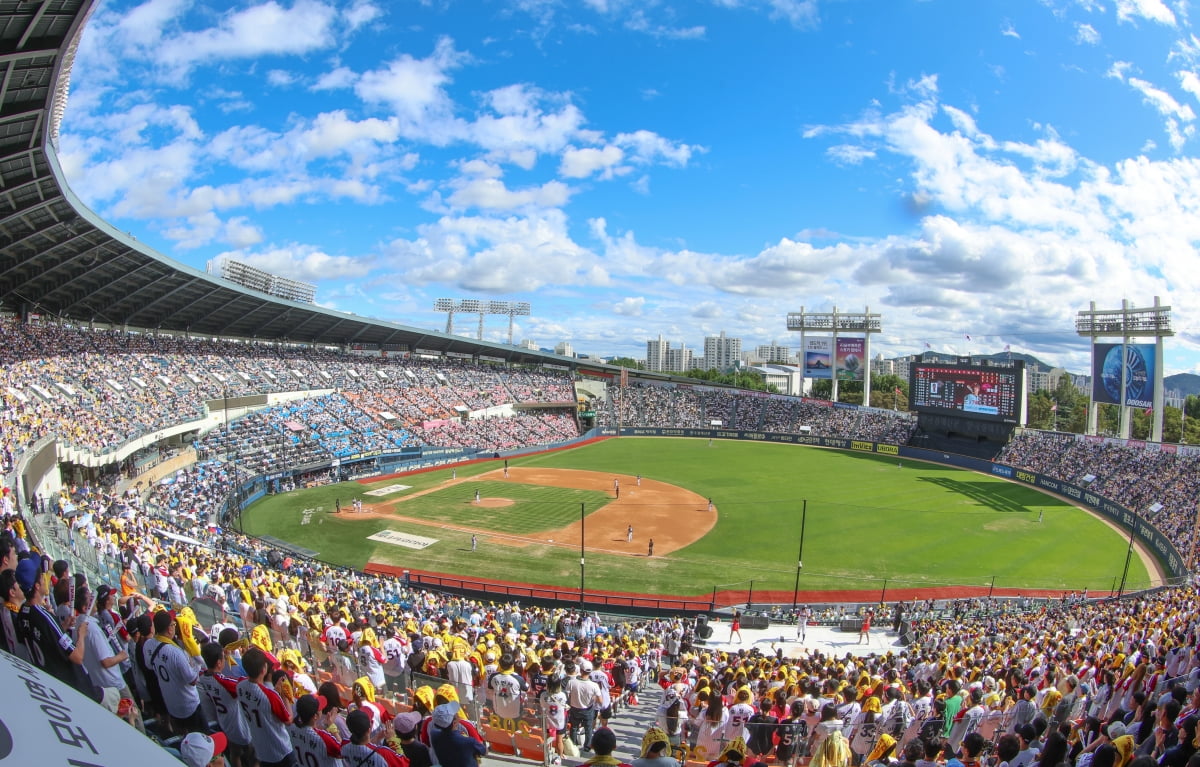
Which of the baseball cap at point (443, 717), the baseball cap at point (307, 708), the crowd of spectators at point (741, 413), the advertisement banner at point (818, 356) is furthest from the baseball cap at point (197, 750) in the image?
the advertisement banner at point (818, 356)

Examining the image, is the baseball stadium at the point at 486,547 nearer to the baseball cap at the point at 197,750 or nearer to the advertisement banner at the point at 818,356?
the baseball cap at the point at 197,750

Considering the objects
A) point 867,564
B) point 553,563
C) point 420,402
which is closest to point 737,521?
point 867,564

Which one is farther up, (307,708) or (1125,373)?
(1125,373)

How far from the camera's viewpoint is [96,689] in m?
5.07

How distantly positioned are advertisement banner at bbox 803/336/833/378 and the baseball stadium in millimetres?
3972

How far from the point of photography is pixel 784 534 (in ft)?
121

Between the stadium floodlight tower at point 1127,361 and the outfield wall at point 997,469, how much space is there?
7.98 metres

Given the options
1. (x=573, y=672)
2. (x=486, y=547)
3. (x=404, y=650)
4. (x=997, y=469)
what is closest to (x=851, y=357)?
(x=997, y=469)

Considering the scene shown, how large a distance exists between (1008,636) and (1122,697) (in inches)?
473

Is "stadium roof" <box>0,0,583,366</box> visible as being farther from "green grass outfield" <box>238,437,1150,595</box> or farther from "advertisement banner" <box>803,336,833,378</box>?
"advertisement banner" <box>803,336,833,378</box>

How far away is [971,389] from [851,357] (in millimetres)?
20392

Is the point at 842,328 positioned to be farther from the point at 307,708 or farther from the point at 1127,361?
the point at 307,708

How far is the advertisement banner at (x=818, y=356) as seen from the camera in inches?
3140

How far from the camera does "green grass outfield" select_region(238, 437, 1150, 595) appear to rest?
30391mm
